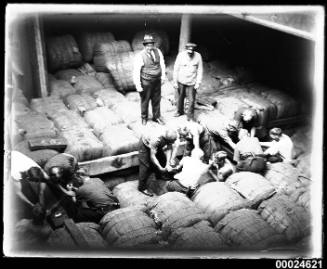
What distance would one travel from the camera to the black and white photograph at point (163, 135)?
21.3ft

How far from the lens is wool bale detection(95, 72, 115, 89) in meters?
10.6

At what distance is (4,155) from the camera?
6570 mm

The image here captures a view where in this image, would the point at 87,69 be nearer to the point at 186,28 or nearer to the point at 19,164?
the point at 186,28

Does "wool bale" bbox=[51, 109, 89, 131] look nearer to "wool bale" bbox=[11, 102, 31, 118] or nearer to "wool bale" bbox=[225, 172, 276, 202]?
"wool bale" bbox=[11, 102, 31, 118]

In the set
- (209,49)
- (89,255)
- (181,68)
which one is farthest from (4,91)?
(209,49)

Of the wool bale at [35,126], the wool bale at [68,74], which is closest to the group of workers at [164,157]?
the wool bale at [35,126]

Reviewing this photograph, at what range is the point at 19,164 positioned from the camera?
6887 millimetres

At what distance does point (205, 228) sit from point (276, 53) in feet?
19.3

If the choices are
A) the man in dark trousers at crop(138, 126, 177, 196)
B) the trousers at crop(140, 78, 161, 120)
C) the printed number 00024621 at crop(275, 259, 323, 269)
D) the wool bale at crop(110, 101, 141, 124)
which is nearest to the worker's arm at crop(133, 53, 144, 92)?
the trousers at crop(140, 78, 161, 120)

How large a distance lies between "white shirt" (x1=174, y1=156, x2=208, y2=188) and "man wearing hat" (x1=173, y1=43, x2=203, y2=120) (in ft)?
5.95

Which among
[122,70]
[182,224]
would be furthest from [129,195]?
[122,70]

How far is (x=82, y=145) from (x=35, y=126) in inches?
34.5

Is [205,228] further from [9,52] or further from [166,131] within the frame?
[9,52]

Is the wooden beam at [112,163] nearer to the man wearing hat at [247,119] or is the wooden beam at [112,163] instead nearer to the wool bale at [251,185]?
the wool bale at [251,185]
